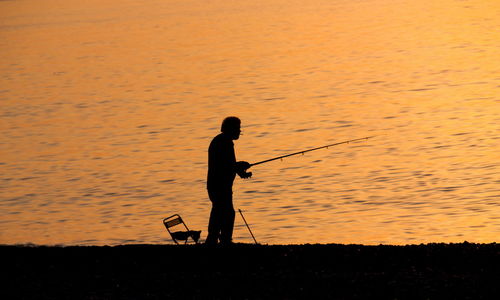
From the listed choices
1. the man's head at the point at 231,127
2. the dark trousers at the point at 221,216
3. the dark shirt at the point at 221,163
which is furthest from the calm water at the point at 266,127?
the man's head at the point at 231,127

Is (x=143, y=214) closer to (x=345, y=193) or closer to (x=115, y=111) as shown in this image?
(x=345, y=193)

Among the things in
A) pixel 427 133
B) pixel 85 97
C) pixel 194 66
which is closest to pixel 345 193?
pixel 427 133

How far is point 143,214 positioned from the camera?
18.2m

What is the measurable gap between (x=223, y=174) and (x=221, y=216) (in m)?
0.45

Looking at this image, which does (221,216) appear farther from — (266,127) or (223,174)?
(266,127)

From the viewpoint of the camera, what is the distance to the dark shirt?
36.1ft

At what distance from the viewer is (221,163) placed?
11055mm
